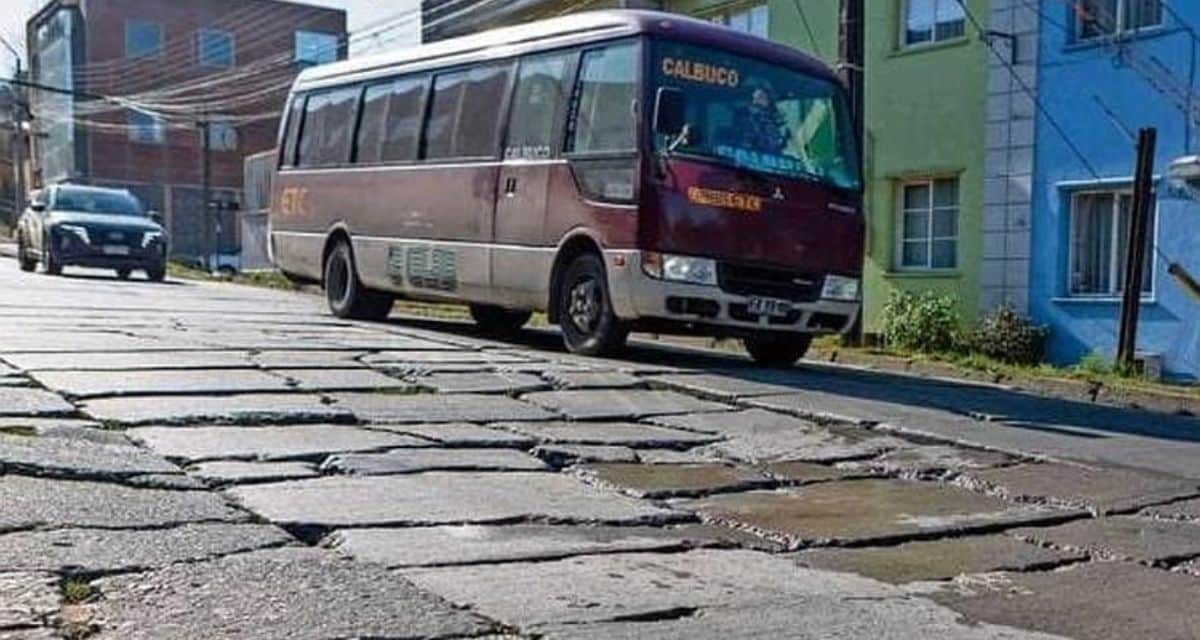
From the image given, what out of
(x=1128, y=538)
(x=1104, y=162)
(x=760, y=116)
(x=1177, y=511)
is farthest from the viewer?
(x=1104, y=162)

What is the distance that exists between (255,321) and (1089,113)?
9.93m

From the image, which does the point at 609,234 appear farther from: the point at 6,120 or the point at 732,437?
the point at 6,120

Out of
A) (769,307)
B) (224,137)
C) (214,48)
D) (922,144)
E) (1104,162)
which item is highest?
(214,48)

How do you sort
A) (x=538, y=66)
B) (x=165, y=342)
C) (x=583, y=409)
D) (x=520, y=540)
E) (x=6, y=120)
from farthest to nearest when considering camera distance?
(x=6, y=120) < (x=538, y=66) < (x=165, y=342) < (x=583, y=409) < (x=520, y=540)

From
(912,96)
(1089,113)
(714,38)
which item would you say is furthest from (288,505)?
(912,96)

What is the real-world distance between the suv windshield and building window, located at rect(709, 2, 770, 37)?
41.6 feet

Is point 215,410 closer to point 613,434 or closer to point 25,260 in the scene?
point 613,434

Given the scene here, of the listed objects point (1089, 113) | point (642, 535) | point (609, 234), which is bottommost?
point (642, 535)

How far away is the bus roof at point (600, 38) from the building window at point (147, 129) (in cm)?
4206

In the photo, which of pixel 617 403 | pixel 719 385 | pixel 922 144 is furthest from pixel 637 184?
pixel 922 144

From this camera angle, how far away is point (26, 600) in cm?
353

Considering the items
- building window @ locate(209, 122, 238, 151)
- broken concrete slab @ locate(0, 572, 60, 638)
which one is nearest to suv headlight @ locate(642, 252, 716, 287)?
broken concrete slab @ locate(0, 572, 60, 638)

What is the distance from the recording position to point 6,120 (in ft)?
208

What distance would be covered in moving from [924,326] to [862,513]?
10.6 m
